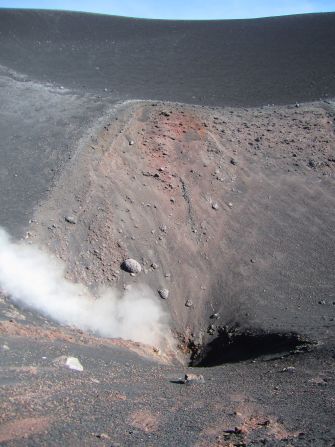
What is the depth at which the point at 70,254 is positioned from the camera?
462 inches

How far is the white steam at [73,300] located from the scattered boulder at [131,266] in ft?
1.68

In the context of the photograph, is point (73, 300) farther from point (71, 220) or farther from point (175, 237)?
point (175, 237)

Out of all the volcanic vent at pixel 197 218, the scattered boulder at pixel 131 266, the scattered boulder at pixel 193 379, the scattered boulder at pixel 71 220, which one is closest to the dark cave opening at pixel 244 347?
the volcanic vent at pixel 197 218

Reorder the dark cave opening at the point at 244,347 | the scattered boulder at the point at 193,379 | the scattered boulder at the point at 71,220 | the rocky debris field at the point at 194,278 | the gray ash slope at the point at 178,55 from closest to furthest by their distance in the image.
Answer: the rocky debris field at the point at 194,278 < the scattered boulder at the point at 193,379 < the dark cave opening at the point at 244,347 < the scattered boulder at the point at 71,220 < the gray ash slope at the point at 178,55

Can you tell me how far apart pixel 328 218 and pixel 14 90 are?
14.3 metres

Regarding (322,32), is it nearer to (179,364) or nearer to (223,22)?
(223,22)

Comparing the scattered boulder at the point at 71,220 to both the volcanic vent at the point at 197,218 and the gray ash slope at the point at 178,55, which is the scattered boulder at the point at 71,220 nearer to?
the volcanic vent at the point at 197,218

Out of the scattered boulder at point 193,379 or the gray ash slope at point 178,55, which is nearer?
the scattered boulder at point 193,379

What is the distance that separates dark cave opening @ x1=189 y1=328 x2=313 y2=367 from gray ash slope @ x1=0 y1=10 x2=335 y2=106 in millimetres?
11772

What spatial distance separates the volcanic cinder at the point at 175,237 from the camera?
604 centimetres

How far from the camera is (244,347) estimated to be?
10156 mm

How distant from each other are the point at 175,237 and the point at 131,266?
201cm

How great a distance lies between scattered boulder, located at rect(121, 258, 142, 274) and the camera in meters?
12.0

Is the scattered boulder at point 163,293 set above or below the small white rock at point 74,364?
above
